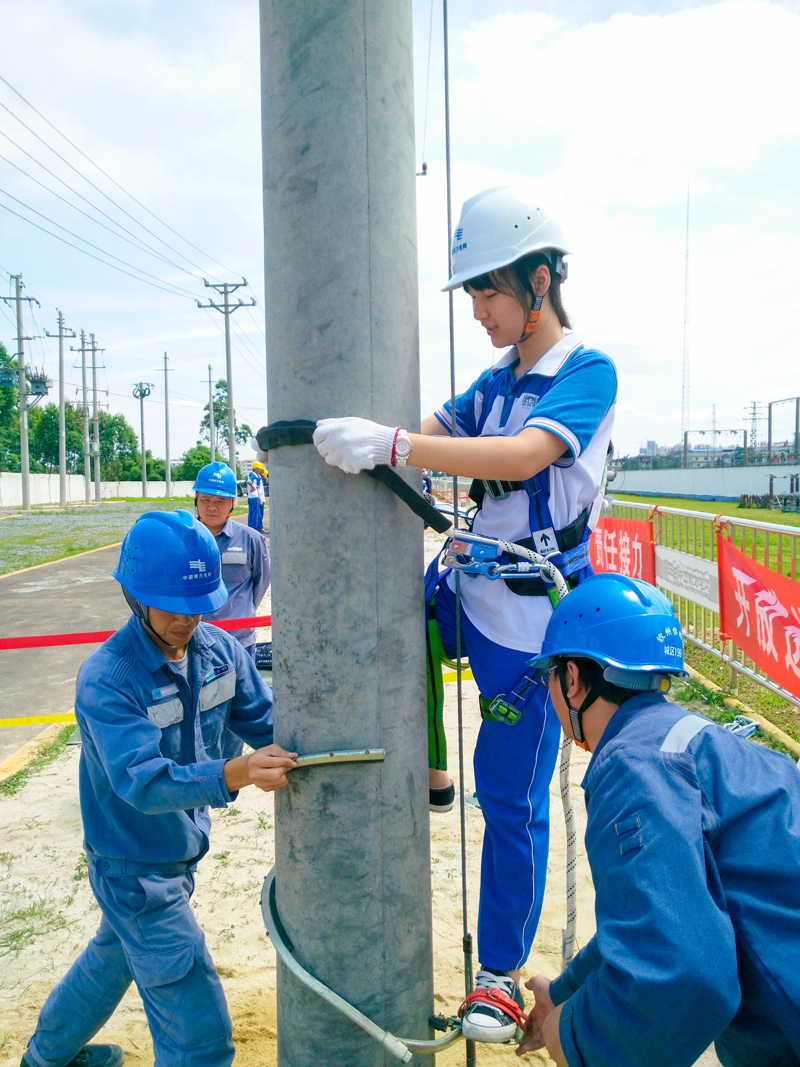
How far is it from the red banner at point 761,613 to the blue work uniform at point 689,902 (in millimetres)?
4291

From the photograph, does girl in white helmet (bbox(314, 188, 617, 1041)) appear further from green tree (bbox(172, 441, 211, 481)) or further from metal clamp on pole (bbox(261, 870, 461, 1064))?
green tree (bbox(172, 441, 211, 481))

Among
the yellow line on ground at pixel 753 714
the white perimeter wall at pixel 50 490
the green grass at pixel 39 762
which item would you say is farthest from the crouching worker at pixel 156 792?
the white perimeter wall at pixel 50 490

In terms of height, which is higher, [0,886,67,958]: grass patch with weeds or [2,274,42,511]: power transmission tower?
[2,274,42,511]: power transmission tower

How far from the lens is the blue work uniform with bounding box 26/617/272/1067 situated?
2.17 meters

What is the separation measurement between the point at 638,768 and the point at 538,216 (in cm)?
149

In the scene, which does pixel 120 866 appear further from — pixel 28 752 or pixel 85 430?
pixel 85 430

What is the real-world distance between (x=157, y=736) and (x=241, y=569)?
3.65 meters

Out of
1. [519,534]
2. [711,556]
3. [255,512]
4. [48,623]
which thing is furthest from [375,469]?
[48,623]

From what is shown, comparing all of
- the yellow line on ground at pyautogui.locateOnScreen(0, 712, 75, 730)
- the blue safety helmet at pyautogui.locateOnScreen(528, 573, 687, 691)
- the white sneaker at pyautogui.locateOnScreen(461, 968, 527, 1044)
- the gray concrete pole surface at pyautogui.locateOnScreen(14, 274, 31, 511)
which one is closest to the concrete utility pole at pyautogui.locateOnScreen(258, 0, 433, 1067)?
the white sneaker at pyautogui.locateOnScreen(461, 968, 527, 1044)

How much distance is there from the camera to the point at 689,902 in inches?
52.8

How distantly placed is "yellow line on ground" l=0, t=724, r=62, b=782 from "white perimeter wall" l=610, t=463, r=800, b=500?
2524 cm

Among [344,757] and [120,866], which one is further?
[120,866]

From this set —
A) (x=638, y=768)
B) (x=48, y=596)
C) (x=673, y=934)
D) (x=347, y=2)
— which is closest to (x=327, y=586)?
(x=638, y=768)

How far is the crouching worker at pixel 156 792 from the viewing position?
2.19m
